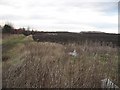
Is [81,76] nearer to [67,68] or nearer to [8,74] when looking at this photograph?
[67,68]

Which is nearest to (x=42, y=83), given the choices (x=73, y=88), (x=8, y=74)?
(x=73, y=88)

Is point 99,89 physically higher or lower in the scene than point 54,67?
lower

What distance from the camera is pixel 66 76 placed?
6441 millimetres

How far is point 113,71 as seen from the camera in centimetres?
780

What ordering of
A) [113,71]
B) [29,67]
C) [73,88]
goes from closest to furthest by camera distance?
1. [73,88]
2. [29,67]
3. [113,71]

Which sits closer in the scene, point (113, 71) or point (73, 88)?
point (73, 88)

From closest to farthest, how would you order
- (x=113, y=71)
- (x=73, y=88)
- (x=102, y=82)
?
(x=73, y=88) < (x=102, y=82) < (x=113, y=71)

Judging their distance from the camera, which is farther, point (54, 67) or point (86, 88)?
point (54, 67)

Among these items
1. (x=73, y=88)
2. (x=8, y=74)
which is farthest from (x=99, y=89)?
(x=8, y=74)

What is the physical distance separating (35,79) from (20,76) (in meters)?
0.37

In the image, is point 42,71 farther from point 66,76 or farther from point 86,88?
point 86,88

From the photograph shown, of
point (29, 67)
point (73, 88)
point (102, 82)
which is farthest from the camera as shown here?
point (29, 67)

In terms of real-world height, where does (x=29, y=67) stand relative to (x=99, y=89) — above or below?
above

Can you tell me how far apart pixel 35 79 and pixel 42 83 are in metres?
0.26
